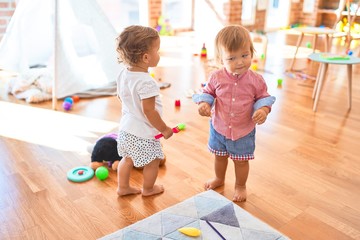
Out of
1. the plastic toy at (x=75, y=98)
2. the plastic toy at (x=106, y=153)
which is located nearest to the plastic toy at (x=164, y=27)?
the plastic toy at (x=75, y=98)

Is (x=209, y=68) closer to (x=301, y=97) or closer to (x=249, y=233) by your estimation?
(x=301, y=97)

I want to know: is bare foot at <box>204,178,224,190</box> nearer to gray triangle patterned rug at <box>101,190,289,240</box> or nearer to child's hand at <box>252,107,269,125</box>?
gray triangle patterned rug at <box>101,190,289,240</box>

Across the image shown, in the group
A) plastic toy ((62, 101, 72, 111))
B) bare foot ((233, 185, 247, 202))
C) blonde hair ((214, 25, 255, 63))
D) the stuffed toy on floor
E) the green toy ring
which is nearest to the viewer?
blonde hair ((214, 25, 255, 63))

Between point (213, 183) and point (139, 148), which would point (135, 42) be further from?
point (213, 183)

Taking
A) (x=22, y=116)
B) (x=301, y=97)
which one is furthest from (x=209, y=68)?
(x=22, y=116)

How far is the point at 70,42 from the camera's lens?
269 centimetres

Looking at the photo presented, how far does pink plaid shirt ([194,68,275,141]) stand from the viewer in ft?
4.38

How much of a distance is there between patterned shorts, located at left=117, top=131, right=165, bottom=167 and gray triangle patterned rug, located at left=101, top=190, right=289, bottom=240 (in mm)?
220

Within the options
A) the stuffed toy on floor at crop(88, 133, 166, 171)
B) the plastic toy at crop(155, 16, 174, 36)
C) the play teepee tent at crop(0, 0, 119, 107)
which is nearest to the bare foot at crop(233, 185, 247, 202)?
the stuffed toy on floor at crop(88, 133, 166, 171)

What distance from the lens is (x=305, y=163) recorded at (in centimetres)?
183

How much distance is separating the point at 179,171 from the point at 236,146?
43 cm

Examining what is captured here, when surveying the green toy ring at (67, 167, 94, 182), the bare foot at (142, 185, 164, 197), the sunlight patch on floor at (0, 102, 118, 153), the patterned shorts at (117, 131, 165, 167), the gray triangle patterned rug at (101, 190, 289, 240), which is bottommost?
the gray triangle patterned rug at (101, 190, 289, 240)

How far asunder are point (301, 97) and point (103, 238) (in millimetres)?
2094

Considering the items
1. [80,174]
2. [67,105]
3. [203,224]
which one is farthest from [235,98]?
[67,105]
